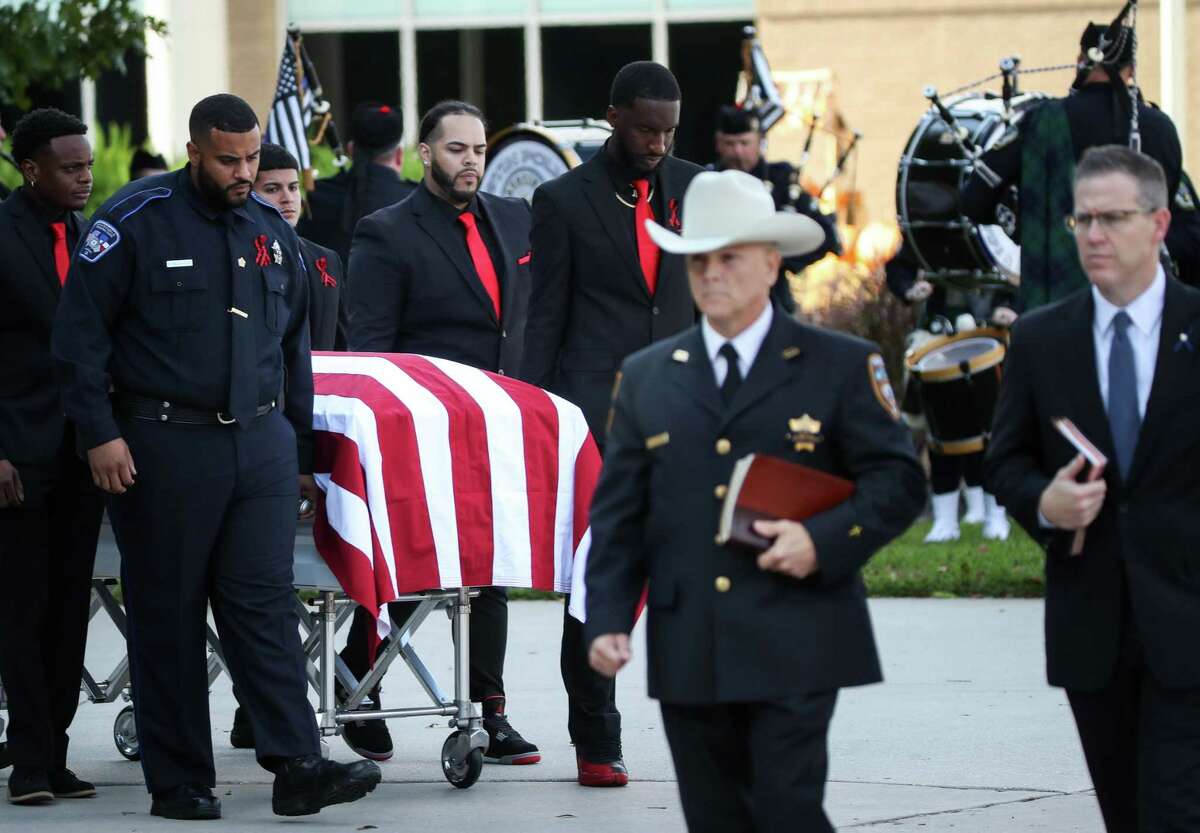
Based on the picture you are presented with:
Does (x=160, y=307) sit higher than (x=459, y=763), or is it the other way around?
(x=160, y=307)

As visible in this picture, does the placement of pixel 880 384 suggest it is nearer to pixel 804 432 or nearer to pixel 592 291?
pixel 804 432

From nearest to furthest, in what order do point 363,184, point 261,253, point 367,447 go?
1. point 261,253
2. point 367,447
3. point 363,184

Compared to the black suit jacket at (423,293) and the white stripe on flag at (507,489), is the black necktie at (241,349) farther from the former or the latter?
the black suit jacket at (423,293)

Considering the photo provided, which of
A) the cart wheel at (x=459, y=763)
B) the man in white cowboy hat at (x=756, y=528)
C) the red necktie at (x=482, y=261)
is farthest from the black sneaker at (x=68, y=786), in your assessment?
the man in white cowboy hat at (x=756, y=528)

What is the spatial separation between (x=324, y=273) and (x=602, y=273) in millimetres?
1483

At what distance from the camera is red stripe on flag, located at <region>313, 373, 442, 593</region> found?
23.0ft

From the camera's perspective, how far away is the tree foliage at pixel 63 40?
11.5m

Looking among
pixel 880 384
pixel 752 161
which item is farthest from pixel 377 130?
pixel 880 384

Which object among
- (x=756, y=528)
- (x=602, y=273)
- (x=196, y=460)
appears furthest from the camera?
(x=602, y=273)

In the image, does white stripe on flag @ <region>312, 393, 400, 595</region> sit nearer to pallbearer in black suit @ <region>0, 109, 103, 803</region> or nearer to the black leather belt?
the black leather belt

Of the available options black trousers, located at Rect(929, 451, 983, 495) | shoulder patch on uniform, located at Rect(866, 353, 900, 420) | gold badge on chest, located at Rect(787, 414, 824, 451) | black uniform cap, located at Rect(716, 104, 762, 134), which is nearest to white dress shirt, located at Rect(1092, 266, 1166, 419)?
shoulder patch on uniform, located at Rect(866, 353, 900, 420)

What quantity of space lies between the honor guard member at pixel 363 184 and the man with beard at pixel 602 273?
344cm

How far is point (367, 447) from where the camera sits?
701 cm

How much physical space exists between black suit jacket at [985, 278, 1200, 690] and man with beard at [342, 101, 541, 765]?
3253 millimetres
